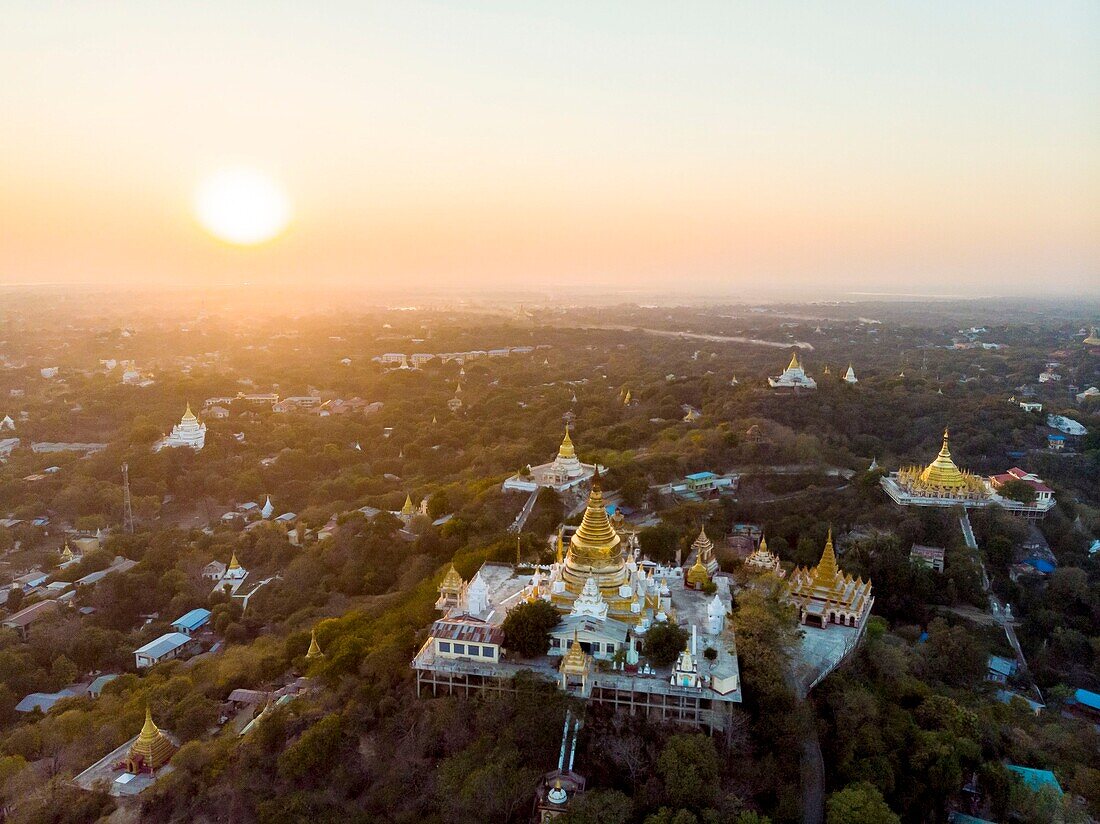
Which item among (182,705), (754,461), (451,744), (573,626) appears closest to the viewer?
(451,744)

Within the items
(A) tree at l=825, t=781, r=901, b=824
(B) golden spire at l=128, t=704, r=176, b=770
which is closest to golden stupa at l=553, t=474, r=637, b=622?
(A) tree at l=825, t=781, r=901, b=824

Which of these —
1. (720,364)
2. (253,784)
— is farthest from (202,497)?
(720,364)

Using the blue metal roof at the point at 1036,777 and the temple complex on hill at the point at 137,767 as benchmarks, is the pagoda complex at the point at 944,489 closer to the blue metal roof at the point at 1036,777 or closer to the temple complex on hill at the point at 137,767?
the blue metal roof at the point at 1036,777

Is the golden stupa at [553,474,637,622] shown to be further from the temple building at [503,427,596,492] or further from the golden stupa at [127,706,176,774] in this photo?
the temple building at [503,427,596,492]

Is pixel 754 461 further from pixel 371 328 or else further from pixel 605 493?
pixel 371 328

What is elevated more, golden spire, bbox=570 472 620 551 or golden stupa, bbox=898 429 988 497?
golden spire, bbox=570 472 620 551

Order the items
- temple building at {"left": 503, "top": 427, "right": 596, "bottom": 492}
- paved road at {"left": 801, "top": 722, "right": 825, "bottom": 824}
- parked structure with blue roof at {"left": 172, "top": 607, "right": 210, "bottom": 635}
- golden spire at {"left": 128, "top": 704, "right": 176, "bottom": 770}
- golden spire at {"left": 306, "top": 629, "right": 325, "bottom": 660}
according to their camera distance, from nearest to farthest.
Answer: paved road at {"left": 801, "top": 722, "right": 825, "bottom": 824} → golden spire at {"left": 128, "top": 704, "right": 176, "bottom": 770} → golden spire at {"left": 306, "top": 629, "right": 325, "bottom": 660} → parked structure with blue roof at {"left": 172, "top": 607, "right": 210, "bottom": 635} → temple building at {"left": 503, "top": 427, "right": 596, "bottom": 492}
